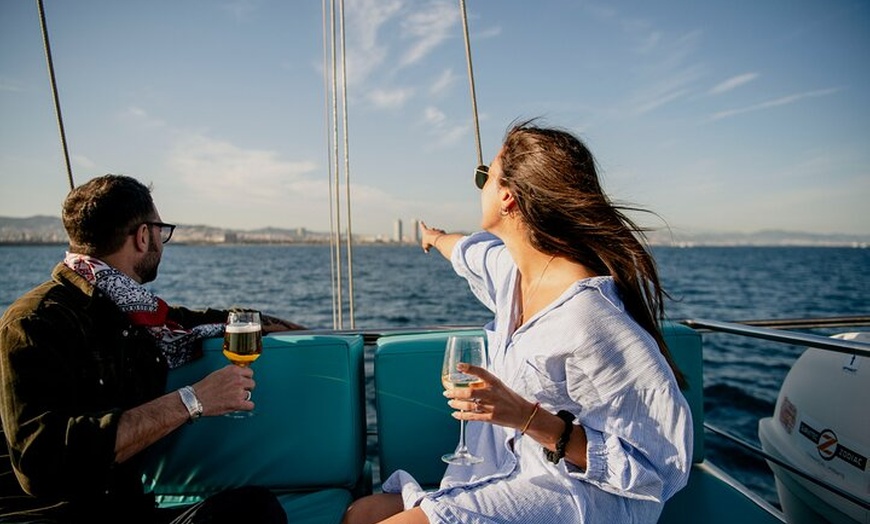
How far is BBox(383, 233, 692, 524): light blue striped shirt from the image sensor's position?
4.41ft

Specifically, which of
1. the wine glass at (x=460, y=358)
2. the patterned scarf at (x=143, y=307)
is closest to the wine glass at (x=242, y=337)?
the patterned scarf at (x=143, y=307)

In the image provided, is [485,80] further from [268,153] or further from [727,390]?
[268,153]

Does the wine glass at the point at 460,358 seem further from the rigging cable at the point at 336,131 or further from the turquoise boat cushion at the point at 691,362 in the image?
the rigging cable at the point at 336,131

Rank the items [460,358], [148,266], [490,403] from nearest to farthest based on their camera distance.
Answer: [490,403] < [460,358] < [148,266]

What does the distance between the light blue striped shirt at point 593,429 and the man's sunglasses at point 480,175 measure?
2.00 feet

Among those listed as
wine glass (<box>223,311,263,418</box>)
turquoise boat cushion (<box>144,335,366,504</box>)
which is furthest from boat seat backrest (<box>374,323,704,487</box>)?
wine glass (<box>223,311,263,418</box>)

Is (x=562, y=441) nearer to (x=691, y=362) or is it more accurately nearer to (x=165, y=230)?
(x=691, y=362)

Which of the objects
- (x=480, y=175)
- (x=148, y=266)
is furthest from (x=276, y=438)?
(x=480, y=175)

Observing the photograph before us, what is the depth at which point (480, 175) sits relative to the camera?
197cm

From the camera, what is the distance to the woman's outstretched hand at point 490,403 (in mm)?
1319

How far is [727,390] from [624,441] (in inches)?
403

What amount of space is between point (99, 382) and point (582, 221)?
5.20 ft

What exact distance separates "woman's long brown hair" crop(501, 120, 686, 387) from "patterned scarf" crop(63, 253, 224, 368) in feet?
4.51

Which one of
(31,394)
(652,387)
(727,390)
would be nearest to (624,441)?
(652,387)
